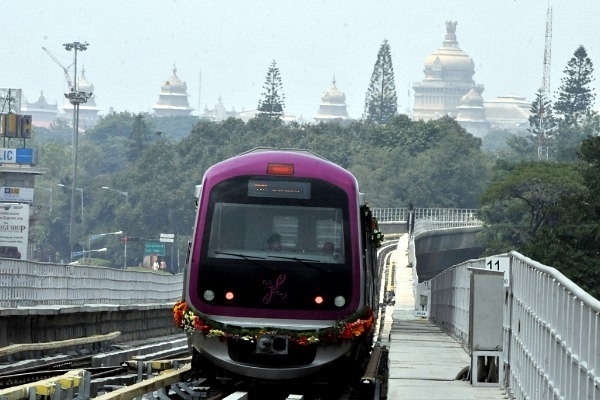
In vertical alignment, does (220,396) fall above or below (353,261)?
below

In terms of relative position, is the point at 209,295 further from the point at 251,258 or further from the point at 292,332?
the point at 292,332

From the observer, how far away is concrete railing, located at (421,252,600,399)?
11.8 m

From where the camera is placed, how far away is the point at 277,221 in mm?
21953

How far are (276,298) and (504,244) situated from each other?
9817 cm

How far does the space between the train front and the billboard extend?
276ft

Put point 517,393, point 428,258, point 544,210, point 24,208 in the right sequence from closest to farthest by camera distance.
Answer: point 517,393 → point 24,208 → point 544,210 → point 428,258

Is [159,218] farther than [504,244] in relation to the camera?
Yes

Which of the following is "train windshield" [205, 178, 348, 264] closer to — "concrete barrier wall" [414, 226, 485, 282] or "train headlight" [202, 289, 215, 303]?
"train headlight" [202, 289, 215, 303]

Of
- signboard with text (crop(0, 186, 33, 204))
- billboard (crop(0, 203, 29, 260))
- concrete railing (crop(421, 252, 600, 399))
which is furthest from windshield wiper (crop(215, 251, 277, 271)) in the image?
signboard with text (crop(0, 186, 33, 204))

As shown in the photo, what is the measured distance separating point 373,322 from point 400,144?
16729 cm

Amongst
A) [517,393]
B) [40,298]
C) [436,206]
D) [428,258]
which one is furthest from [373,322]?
→ [436,206]

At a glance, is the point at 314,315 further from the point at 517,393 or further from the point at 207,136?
the point at 207,136

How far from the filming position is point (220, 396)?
21.1 metres

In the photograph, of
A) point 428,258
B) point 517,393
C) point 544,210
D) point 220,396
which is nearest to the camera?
point 517,393
